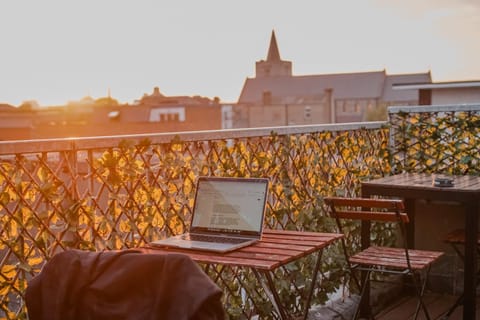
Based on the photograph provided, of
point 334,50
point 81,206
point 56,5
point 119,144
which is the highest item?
point 334,50

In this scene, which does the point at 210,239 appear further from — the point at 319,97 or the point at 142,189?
the point at 319,97

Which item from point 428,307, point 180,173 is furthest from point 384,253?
point 180,173

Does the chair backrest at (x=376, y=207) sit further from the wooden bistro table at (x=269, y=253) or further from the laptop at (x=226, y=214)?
the laptop at (x=226, y=214)

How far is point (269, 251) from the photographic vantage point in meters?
3.06

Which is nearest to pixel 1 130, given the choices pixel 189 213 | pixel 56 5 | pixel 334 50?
pixel 334 50

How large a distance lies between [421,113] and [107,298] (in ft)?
14.1

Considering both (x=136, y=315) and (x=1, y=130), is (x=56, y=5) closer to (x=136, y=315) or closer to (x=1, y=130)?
(x=136, y=315)

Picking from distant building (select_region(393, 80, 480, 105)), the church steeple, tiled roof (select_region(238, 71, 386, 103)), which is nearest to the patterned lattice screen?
distant building (select_region(393, 80, 480, 105))

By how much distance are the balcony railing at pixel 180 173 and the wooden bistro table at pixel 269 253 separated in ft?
1.19

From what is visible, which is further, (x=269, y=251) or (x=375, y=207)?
(x=375, y=207)

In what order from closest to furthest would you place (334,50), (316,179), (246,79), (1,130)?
1. (316,179)
2. (1,130)
3. (334,50)
4. (246,79)

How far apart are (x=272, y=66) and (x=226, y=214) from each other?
10119 cm

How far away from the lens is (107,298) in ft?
7.23

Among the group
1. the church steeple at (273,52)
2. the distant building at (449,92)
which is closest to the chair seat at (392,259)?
the distant building at (449,92)
